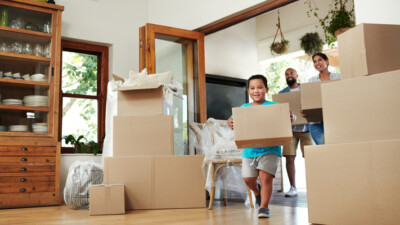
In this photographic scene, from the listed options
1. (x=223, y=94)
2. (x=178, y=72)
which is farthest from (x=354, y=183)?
(x=223, y=94)

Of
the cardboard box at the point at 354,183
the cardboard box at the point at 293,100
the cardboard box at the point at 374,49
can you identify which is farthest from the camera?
the cardboard box at the point at 293,100

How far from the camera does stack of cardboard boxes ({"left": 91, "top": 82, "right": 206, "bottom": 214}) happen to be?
3.07 metres

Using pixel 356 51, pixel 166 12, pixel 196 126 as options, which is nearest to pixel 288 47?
pixel 166 12

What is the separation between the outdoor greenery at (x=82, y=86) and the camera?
451 centimetres

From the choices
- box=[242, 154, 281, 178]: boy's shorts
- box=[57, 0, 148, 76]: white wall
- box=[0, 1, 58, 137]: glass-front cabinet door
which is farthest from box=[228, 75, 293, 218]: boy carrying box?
box=[57, 0, 148, 76]: white wall

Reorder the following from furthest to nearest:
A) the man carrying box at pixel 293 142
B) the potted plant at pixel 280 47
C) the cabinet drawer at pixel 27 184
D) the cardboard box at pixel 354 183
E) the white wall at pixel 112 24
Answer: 1. the potted plant at pixel 280 47
2. the white wall at pixel 112 24
3. the man carrying box at pixel 293 142
4. the cabinet drawer at pixel 27 184
5. the cardboard box at pixel 354 183

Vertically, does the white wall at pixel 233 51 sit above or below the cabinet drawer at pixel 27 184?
above

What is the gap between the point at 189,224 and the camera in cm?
220

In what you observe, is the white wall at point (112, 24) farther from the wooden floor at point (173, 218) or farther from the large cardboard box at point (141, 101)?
the wooden floor at point (173, 218)

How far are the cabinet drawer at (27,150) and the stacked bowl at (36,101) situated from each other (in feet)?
1.42

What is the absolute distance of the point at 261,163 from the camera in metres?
2.52

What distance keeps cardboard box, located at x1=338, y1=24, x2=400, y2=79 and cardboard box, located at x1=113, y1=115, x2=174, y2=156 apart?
1.62m

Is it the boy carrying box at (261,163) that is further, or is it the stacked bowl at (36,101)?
the stacked bowl at (36,101)

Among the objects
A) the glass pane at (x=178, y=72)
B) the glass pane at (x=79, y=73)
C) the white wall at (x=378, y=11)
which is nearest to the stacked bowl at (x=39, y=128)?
the glass pane at (x=79, y=73)
